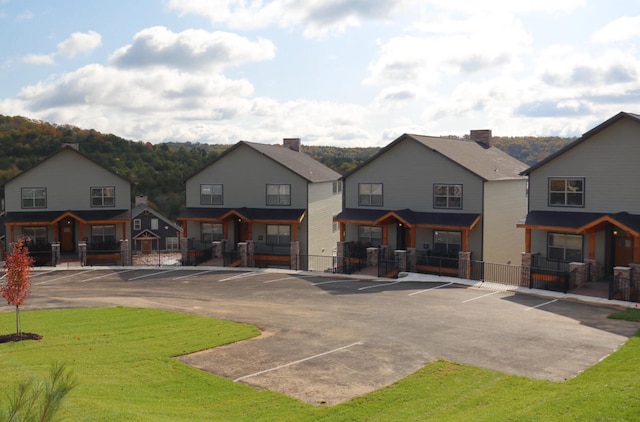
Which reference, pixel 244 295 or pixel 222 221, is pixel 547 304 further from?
pixel 222 221

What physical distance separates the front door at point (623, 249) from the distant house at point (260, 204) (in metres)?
18.5

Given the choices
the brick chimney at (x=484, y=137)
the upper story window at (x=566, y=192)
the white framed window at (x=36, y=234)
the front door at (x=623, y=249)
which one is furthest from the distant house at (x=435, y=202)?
the white framed window at (x=36, y=234)

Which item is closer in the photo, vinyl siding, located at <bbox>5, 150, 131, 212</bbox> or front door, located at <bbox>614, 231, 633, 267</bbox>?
front door, located at <bbox>614, 231, 633, 267</bbox>

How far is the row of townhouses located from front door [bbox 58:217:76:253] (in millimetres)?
71

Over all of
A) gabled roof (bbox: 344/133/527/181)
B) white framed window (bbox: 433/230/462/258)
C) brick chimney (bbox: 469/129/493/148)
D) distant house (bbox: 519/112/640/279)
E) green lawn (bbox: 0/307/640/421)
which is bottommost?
green lawn (bbox: 0/307/640/421)

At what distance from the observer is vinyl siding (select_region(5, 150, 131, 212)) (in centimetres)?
4112

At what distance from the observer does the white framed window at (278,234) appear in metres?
40.2

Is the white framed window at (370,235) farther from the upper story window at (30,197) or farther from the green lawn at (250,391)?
the upper story window at (30,197)

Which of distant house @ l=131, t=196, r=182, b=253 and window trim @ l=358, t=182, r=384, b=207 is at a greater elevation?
window trim @ l=358, t=182, r=384, b=207

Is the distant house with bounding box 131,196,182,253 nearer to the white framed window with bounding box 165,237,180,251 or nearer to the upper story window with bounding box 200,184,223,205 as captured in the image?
the white framed window with bounding box 165,237,180,251

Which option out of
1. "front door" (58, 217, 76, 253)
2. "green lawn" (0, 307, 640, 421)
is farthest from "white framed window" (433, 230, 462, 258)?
"front door" (58, 217, 76, 253)

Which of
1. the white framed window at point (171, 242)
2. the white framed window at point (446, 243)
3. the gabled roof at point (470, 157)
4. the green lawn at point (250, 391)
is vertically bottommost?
the green lawn at point (250, 391)

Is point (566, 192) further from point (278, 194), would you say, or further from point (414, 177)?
point (278, 194)

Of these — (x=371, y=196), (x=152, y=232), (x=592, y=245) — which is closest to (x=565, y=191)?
(x=592, y=245)
